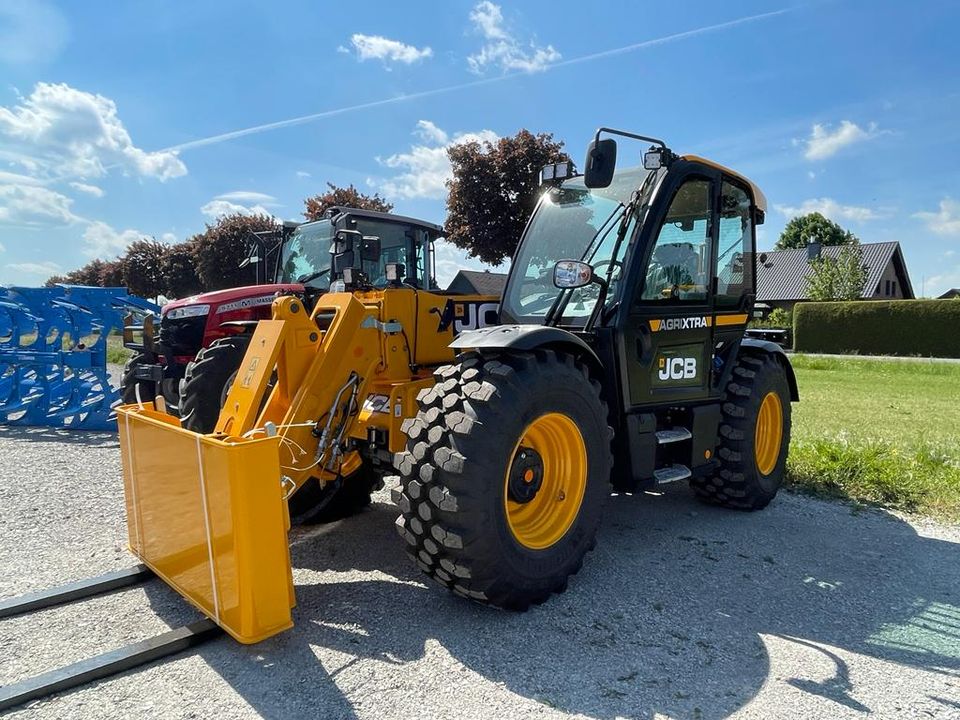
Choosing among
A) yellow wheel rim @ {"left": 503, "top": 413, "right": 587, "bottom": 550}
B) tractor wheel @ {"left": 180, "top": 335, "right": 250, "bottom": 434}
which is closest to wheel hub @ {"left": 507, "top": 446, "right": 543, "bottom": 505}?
yellow wheel rim @ {"left": 503, "top": 413, "right": 587, "bottom": 550}

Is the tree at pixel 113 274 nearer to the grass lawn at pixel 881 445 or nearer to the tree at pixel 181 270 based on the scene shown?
the tree at pixel 181 270

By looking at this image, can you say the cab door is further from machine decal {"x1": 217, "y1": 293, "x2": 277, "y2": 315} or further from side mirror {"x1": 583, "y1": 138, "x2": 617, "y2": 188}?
machine decal {"x1": 217, "y1": 293, "x2": 277, "y2": 315}

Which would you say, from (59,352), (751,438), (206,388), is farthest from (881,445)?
(59,352)

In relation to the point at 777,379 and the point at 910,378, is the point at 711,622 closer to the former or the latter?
the point at 777,379

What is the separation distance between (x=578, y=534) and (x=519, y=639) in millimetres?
734

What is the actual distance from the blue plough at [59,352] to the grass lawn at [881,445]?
8.77 meters

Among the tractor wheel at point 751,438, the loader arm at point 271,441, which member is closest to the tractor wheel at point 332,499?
the loader arm at point 271,441

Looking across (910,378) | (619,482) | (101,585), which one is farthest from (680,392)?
(910,378)

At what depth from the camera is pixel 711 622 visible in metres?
3.45

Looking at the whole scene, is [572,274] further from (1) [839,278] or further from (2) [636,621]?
(1) [839,278]

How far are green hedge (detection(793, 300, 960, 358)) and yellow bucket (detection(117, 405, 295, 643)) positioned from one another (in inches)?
1164

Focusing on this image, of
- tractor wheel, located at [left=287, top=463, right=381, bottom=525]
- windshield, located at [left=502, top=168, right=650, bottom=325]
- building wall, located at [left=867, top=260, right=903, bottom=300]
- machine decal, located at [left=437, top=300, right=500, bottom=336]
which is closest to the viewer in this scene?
windshield, located at [left=502, top=168, right=650, bottom=325]

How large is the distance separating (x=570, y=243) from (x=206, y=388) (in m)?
2.92

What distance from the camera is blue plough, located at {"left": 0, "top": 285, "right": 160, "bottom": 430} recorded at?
30.4 ft
